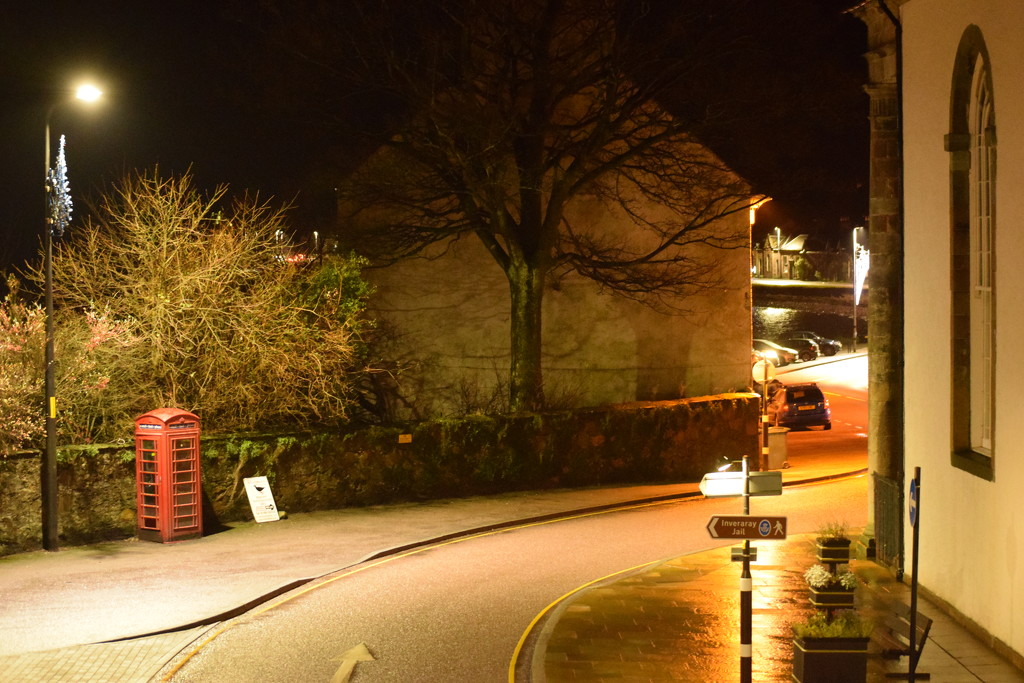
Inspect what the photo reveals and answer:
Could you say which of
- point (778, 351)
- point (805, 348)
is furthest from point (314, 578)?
point (805, 348)

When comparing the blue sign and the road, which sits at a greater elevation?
the blue sign

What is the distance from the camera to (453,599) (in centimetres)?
1362

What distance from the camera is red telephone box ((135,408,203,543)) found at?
16.6m

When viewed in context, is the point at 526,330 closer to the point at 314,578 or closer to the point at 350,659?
the point at 314,578

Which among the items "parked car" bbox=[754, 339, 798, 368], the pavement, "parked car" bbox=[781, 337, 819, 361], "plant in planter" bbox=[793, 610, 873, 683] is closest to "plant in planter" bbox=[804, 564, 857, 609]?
"plant in planter" bbox=[793, 610, 873, 683]

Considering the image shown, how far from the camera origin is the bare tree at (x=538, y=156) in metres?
22.8

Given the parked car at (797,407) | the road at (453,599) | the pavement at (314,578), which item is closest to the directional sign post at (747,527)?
the pavement at (314,578)

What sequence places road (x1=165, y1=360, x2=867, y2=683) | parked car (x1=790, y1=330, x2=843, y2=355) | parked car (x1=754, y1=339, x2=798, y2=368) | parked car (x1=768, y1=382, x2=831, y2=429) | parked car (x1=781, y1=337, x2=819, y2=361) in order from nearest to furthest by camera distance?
1. road (x1=165, y1=360, x2=867, y2=683)
2. parked car (x1=768, y1=382, x2=831, y2=429)
3. parked car (x1=754, y1=339, x2=798, y2=368)
4. parked car (x1=781, y1=337, x2=819, y2=361)
5. parked car (x1=790, y1=330, x2=843, y2=355)

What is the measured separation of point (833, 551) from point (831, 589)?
1.34 m

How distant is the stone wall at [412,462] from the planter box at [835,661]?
11.5 metres

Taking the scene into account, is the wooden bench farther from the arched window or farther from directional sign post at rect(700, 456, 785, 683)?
the arched window

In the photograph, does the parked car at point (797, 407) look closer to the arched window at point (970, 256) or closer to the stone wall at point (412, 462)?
the stone wall at point (412, 462)

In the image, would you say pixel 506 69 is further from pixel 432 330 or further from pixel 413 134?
pixel 432 330

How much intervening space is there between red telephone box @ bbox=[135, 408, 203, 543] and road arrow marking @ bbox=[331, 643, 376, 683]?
6363 mm
